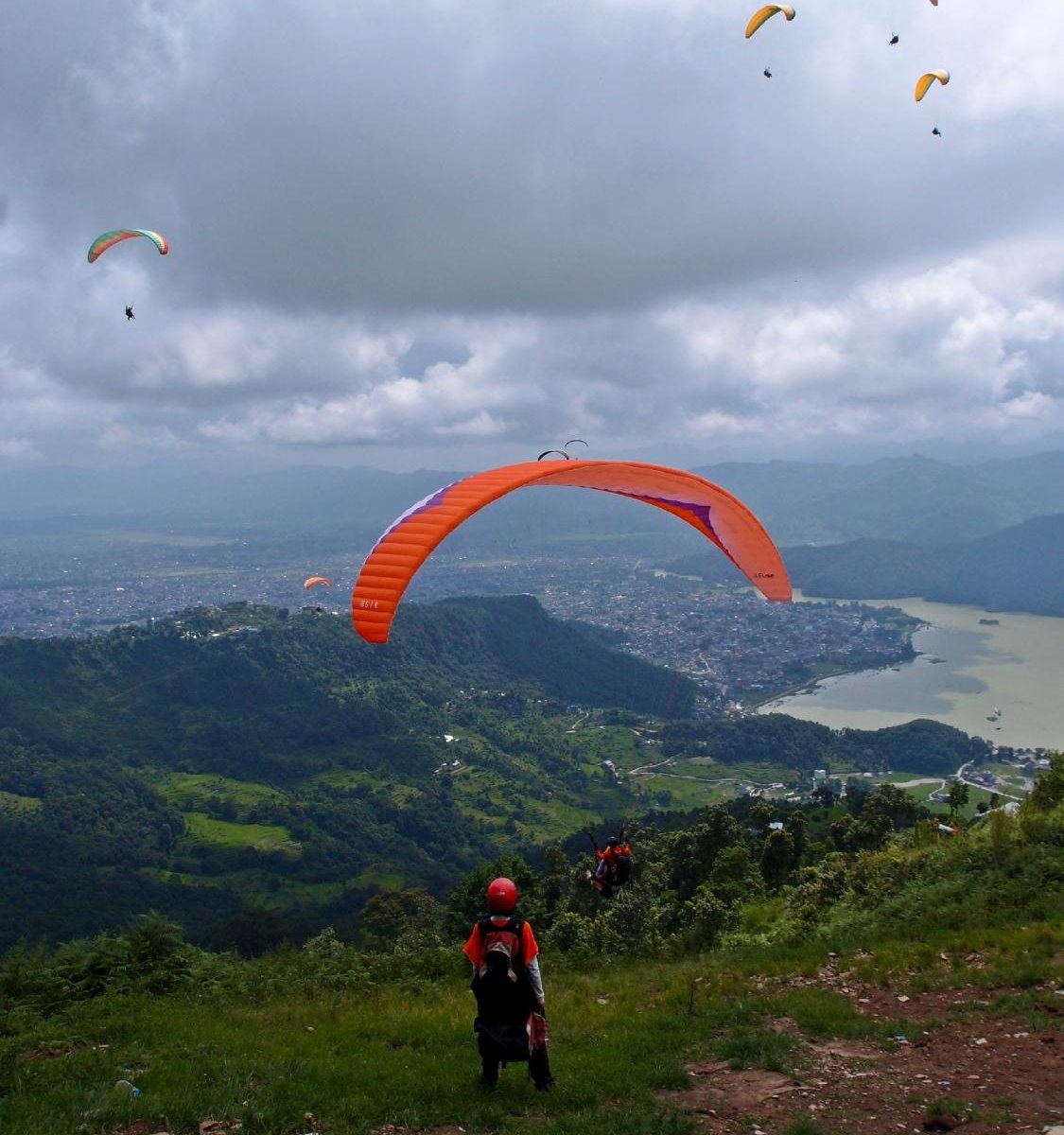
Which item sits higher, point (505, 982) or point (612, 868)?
point (505, 982)

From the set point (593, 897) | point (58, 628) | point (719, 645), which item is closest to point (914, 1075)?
point (593, 897)

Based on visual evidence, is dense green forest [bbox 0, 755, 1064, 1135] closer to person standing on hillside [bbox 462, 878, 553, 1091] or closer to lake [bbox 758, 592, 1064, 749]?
person standing on hillside [bbox 462, 878, 553, 1091]

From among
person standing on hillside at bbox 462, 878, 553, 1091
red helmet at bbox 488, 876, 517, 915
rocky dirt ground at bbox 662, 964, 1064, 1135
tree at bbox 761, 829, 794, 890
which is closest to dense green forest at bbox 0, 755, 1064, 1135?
rocky dirt ground at bbox 662, 964, 1064, 1135

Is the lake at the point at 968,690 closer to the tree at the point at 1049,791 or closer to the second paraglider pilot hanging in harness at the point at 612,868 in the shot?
the tree at the point at 1049,791

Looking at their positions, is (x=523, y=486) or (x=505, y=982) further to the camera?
(x=523, y=486)

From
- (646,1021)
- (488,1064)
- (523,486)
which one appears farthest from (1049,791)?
(488,1064)

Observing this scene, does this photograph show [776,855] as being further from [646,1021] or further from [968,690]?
[968,690]
